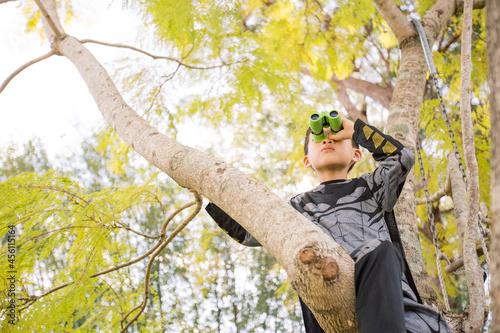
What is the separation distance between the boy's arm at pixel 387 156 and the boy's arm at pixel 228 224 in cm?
63

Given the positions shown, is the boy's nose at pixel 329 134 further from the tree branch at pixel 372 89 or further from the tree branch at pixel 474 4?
the tree branch at pixel 372 89

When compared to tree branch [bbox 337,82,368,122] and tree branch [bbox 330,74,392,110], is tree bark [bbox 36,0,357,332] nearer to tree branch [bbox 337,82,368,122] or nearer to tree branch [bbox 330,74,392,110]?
tree branch [bbox 337,82,368,122]

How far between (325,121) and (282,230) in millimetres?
924

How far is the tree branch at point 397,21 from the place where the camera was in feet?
9.08

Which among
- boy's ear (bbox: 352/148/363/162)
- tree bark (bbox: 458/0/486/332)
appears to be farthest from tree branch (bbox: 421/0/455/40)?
boy's ear (bbox: 352/148/363/162)

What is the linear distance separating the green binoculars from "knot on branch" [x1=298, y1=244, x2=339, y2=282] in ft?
3.05

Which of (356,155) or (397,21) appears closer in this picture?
(356,155)

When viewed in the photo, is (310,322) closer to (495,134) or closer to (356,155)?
(356,155)


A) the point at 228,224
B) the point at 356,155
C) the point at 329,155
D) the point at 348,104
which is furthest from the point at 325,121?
the point at 348,104

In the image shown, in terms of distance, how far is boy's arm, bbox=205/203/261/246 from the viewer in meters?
1.83

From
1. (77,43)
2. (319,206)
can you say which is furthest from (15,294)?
(319,206)

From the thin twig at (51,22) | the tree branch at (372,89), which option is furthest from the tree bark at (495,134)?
the tree branch at (372,89)

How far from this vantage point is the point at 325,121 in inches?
69.4

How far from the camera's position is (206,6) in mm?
3104
